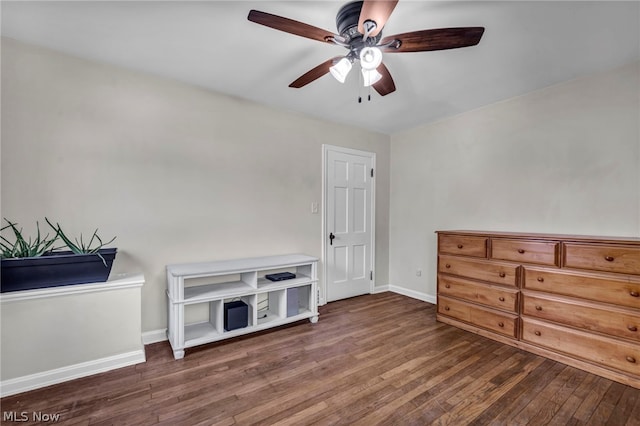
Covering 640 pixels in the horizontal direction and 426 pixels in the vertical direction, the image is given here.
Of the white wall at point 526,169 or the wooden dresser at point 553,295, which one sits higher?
the white wall at point 526,169

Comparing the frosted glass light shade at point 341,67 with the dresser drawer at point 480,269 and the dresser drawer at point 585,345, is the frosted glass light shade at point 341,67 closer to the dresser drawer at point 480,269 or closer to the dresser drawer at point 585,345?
the dresser drawer at point 480,269

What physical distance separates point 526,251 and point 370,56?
7.04 feet

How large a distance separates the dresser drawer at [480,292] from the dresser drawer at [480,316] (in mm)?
63

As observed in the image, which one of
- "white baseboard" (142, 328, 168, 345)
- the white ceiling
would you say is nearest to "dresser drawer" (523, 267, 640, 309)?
the white ceiling

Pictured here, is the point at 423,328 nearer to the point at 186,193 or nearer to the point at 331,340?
the point at 331,340

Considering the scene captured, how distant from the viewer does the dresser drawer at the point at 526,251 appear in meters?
2.38

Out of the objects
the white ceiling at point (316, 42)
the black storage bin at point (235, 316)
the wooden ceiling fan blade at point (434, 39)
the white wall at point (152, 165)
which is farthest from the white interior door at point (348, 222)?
the wooden ceiling fan blade at point (434, 39)

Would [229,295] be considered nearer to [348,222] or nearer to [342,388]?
[342,388]

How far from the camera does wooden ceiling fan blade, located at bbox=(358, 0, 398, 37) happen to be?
1.33 meters

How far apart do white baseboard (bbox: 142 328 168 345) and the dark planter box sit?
2.46 feet

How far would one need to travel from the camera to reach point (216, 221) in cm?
296

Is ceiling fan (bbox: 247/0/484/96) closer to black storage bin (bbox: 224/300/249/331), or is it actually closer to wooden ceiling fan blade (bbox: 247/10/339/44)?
wooden ceiling fan blade (bbox: 247/10/339/44)

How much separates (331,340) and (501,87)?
295 centimetres

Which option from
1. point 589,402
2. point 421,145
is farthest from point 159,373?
point 421,145
